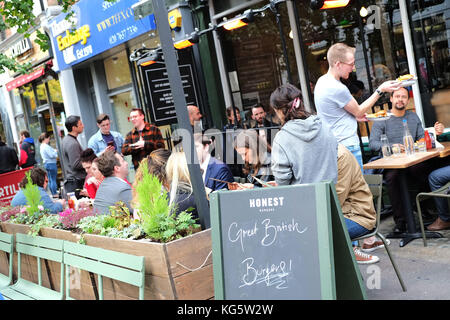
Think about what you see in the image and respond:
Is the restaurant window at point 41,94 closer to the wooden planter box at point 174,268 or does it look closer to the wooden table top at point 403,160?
the wooden table top at point 403,160

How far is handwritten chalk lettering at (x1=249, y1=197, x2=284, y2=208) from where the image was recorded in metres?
3.17

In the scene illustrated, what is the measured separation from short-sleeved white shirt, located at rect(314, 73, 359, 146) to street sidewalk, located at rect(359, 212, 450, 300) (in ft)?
3.87

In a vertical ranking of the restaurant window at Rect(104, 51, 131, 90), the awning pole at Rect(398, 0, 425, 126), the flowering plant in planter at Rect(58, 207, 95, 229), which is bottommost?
the flowering plant in planter at Rect(58, 207, 95, 229)

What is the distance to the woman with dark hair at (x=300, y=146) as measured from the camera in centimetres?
388

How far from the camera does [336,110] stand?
5273mm

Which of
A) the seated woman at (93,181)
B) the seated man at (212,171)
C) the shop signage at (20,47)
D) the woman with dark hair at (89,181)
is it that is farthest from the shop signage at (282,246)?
the shop signage at (20,47)

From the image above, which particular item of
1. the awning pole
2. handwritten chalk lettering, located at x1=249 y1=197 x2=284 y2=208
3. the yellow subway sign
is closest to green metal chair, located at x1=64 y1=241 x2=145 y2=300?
handwritten chalk lettering, located at x1=249 y1=197 x2=284 y2=208

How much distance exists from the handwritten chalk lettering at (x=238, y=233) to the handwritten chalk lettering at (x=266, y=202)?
133 millimetres

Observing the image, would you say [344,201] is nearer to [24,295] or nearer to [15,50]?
[24,295]

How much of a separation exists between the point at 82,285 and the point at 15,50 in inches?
540

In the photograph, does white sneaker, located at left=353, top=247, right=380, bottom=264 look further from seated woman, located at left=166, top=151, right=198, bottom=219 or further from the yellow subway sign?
the yellow subway sign

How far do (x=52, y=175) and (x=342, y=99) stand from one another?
11.0 m

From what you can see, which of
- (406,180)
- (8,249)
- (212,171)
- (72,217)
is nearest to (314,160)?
(212,171)

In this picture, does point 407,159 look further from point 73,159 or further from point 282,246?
point 73,159
